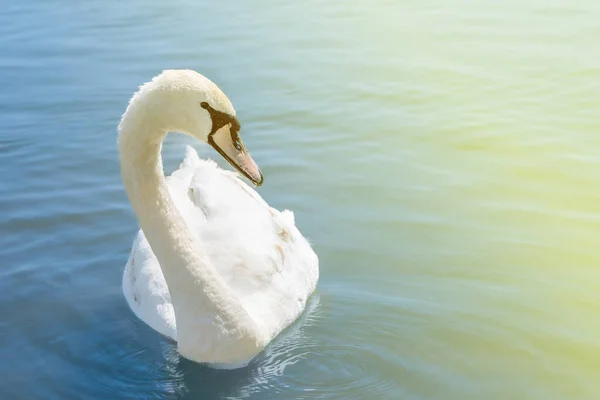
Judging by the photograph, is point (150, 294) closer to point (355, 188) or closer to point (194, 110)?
point (194, 110)

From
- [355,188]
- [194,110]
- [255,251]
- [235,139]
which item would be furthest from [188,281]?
[355,188]

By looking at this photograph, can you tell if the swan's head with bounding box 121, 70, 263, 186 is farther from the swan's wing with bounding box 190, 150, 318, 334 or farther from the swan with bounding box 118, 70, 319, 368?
the swan's wing with bounding box 190, 150, 318, 334

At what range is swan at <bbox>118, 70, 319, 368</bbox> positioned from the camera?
16.0 feet

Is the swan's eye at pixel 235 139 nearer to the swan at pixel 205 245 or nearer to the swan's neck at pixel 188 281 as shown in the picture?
the swan at pixel 205 245

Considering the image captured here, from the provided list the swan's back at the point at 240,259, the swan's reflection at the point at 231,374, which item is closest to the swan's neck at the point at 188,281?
the swan's reflection at the point at 231,374

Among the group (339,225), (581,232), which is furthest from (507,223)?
(339,225)

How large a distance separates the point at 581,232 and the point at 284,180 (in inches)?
85.4

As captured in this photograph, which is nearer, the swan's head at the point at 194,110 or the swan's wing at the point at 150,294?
the swan's head at the point at 194,110

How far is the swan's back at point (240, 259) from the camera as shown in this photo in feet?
18.6

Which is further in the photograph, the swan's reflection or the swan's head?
the swan's reflection

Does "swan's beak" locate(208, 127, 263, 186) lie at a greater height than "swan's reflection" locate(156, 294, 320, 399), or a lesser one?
greater

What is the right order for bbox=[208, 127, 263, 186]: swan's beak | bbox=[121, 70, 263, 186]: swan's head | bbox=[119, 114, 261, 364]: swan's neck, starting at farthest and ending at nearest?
bbox=[119, 114, 261, 364]: swan's neck → bbox=[208, 127, 263, 186]: swan's beak → bbox=[121, 70, 263, 186]: swan's head

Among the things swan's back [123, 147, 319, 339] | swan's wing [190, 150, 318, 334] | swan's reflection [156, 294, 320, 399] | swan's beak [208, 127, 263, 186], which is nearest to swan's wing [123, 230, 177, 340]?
swan's back [123, 147, 319, 339]

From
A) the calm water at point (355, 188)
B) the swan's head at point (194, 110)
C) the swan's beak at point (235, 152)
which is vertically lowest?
the calm water at point (355, 188)
